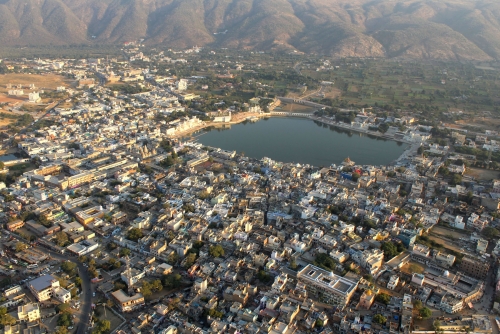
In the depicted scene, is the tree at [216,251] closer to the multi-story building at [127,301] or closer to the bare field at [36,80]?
the multi-story building at [127,301]

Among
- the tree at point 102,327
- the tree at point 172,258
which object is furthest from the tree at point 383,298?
the tree at point 102,327

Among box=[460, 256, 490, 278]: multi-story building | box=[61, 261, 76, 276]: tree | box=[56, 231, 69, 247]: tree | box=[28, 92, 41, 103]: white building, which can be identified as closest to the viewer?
box=[61, 261, 76, 276]: tree

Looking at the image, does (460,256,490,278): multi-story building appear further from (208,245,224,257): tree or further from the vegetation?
the vegetation

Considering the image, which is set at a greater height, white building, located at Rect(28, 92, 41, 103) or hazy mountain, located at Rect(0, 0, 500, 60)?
hazy mountain, located at Rect(0, 0, 500, 60)

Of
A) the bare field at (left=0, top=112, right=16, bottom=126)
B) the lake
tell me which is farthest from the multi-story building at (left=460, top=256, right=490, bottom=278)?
the bare field at (left=0, top=112, right=16, bottom=126)

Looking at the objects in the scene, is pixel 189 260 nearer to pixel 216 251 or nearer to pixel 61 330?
pixel 216 251

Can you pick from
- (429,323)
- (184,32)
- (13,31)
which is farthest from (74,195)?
(13,31)

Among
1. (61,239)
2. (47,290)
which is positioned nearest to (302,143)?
(61,239)
